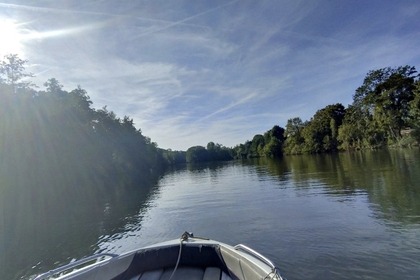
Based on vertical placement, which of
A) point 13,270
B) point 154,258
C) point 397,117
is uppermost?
point 397,117

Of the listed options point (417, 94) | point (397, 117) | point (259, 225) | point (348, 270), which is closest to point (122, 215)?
point (259, 225)

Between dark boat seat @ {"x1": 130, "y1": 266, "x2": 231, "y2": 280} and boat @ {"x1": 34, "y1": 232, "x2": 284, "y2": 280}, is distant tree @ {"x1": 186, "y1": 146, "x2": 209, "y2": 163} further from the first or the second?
dark boat seat @ {"x1": 130, "y1": 266, "x2": 231, "y2": 280}

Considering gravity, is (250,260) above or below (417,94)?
below

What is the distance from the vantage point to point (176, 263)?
5.52 metres

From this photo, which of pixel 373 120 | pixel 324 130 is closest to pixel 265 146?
pixel 324 130

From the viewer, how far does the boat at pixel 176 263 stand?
4.75m

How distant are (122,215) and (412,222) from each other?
15.1 meters

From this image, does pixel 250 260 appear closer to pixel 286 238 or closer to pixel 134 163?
pixel 286 238

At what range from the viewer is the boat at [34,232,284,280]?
475 cm

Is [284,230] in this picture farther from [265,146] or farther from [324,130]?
[265,146]

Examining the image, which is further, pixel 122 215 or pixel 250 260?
pixel 122 215

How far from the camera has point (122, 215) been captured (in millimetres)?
17781

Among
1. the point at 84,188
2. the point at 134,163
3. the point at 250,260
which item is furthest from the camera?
the point at 134,163

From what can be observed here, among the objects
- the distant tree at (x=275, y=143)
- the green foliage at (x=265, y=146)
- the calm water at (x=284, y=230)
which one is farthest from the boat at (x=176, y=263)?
the distant tree at (x=275, y=143)
